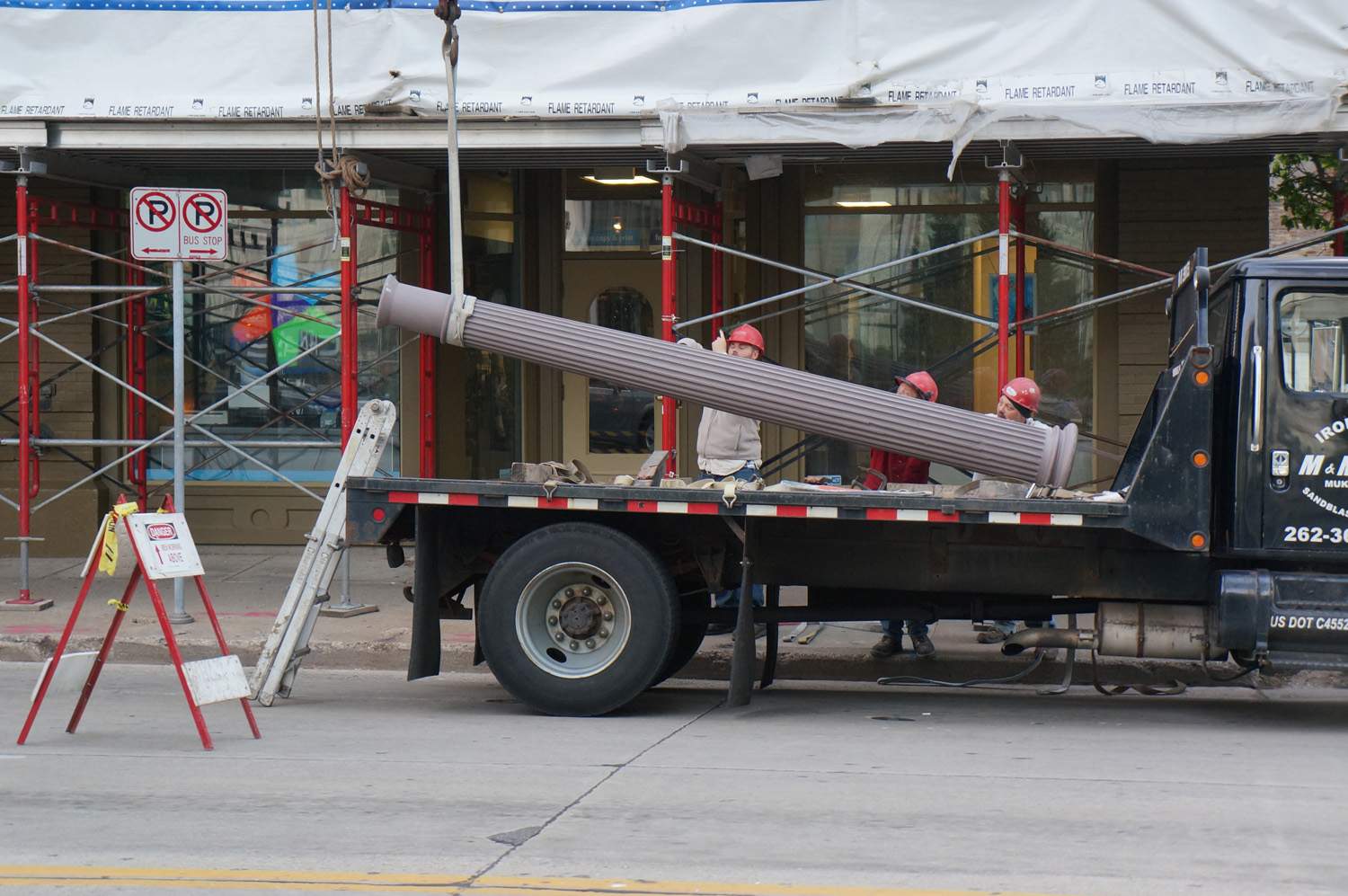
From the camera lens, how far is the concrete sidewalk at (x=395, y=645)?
1009 centimetres

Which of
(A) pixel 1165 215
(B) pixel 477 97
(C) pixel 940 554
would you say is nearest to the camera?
(C) pixel 940 554

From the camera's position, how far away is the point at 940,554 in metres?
8.41

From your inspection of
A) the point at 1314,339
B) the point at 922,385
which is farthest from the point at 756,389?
the point at 1314,339

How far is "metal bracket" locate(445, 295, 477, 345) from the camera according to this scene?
28.2ft

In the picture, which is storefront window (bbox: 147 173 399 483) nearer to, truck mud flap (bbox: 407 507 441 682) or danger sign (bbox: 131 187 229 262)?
danger sign (bbox: 131 187 229 262)

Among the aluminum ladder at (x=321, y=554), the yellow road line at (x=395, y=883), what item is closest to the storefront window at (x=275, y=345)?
the aluminum ladder at (x=321, y=554)

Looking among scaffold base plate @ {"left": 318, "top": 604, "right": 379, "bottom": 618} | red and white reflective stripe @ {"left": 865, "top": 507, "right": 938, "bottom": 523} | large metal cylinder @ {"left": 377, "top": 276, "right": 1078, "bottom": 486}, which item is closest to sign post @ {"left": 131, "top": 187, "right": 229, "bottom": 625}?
scaffold base plate @ {"left": 318, "top": 604, "right": 379, "bottom": 618}

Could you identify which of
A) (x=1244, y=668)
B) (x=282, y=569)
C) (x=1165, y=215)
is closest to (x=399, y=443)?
(x=282, y=569)

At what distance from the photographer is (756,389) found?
8.50 m

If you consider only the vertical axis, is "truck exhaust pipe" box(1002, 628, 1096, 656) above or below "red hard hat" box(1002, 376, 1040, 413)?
below

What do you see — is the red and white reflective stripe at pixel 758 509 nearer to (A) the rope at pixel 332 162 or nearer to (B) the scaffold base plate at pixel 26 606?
(A) the rope at pixel 332 162

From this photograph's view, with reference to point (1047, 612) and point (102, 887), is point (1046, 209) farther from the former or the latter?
point (102, 887)

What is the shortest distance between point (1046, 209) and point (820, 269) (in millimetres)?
1927

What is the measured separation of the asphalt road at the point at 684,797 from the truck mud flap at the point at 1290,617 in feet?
1.50
